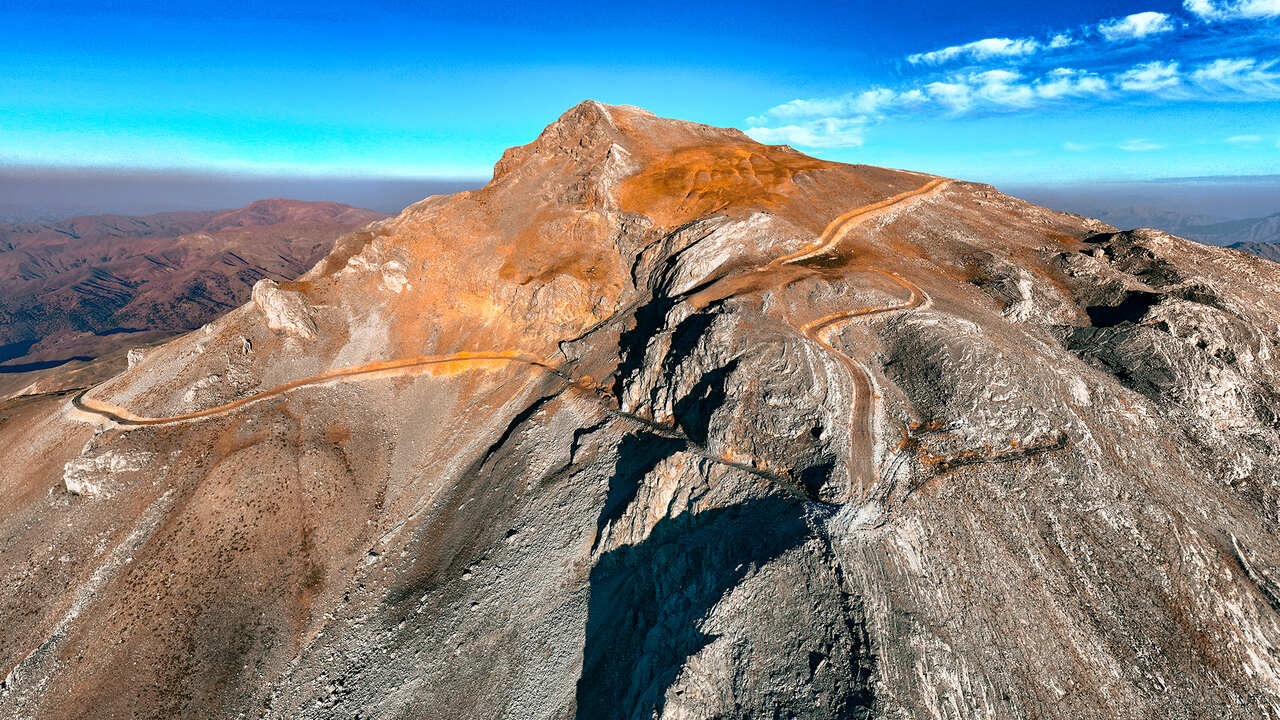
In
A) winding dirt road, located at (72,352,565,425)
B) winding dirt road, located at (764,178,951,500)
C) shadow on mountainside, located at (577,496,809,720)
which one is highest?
winding dirt road, located at (764,178,951,500)

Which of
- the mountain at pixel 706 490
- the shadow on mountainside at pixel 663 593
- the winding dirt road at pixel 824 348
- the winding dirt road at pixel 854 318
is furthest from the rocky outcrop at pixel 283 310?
the winding dirt road at pixel 854 318

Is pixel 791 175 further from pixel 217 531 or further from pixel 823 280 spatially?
pixel 217 531

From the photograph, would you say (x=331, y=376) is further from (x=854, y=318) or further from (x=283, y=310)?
(x=854, y=318)

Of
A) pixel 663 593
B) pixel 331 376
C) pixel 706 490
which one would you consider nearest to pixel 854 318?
pixel 706 490

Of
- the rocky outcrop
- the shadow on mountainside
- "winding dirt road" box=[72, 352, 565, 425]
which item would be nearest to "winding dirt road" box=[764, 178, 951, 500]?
the shadow on mountainside

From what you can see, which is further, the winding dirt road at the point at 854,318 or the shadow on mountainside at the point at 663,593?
the winding dirt road at the point at 854,318

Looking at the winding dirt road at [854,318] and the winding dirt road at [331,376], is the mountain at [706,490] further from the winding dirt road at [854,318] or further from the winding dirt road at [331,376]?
the winding dirt road at [331,376]

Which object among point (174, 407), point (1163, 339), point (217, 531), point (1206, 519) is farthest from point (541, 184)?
point (1206, 519)

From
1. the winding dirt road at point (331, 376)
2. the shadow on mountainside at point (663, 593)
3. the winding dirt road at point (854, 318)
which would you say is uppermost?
the winding dirt road at point (854, 318)

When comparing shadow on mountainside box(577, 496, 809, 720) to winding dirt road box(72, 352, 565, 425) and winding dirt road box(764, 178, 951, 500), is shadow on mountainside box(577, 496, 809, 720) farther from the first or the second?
winding dirt road box(72, 352, 565, 425)
